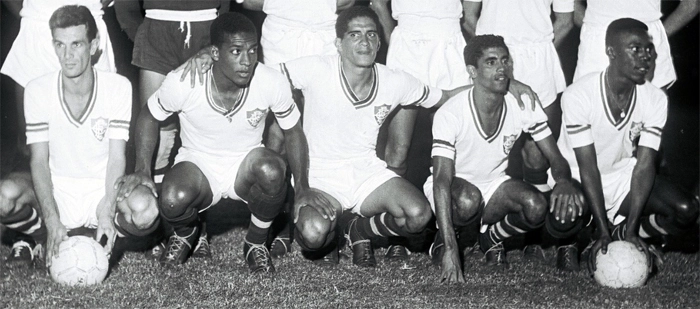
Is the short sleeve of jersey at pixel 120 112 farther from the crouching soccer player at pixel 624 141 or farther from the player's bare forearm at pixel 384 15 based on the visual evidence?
the crouching soccer player at pixel 624 141

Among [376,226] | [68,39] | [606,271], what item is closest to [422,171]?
[376,226]

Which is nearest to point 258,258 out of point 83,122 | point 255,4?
point 83,122

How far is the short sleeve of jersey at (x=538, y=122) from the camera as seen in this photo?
17.7 feet

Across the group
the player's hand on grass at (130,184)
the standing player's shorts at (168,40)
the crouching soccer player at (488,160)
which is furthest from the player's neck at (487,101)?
the player's hand on grass at (130,184)

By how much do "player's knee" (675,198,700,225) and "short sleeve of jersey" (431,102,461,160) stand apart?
1.38m

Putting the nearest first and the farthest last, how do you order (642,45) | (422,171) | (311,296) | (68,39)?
1. (311,296)
2. (68,39)
3. (642,45)
4. (422,171)

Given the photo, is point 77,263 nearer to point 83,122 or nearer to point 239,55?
point 83,122

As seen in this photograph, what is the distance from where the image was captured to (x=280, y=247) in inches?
222

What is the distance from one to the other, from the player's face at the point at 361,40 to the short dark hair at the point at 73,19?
57.4 inches

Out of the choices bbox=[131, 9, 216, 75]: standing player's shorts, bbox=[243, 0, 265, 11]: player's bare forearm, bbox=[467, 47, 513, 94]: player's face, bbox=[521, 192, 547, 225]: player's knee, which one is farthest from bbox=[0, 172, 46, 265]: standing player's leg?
bbox=[521, 192, 547, 225]: player's knee

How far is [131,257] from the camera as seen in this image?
5.37m

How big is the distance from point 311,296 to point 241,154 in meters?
1.09

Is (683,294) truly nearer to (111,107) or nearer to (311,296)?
(311,296)

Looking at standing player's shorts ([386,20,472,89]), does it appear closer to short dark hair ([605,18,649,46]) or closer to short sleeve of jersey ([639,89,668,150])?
short dark hair ([605,18,649,46])
